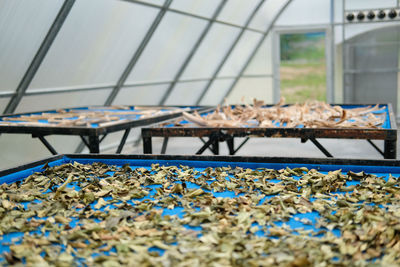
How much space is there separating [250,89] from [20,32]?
8.14 m

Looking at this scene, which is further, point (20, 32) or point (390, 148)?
point (20, 32)

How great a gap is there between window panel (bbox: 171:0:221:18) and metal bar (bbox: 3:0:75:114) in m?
2.43

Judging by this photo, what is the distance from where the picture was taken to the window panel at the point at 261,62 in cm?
1248

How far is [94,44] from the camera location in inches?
262

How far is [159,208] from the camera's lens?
216 centimetres


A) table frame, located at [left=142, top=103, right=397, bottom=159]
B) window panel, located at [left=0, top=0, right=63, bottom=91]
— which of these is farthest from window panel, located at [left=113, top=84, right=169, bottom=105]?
table frame, located at [left=142, top=103, right=397, bottom=159]

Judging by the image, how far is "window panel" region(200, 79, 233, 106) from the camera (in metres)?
11.3

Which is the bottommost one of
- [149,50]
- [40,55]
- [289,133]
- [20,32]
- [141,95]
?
[289,133]

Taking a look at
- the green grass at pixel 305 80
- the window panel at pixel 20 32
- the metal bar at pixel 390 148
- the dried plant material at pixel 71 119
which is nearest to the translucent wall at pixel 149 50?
the window panel at pixel 20 32

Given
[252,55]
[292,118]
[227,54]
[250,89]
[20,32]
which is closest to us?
[292,118]

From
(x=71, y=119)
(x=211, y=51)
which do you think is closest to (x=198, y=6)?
(x=211, y=51)

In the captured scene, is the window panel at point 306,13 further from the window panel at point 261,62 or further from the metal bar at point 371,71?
the metal bar at point 371,71

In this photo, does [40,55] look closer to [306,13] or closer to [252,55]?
[252,55]

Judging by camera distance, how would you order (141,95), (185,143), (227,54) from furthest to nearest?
(227,54)
(185,143)
(141,95)
